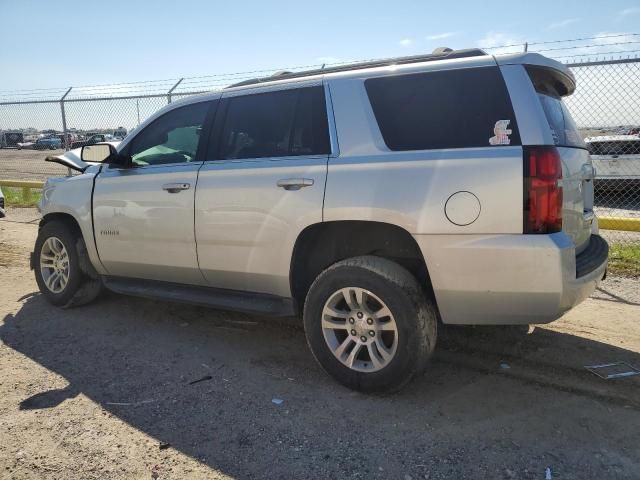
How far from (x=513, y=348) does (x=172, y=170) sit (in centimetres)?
298

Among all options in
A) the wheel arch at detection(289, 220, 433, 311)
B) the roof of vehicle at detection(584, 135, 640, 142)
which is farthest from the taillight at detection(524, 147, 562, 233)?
the roof of vehicle at detection(584, 135, 640, 142)

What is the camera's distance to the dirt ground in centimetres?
263

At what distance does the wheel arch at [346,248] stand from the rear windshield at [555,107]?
1069mm

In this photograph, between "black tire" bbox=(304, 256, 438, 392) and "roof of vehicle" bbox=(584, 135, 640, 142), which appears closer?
"black tire" bbox=(304, 256, 438, 392)

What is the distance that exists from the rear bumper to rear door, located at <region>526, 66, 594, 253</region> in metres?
0.23

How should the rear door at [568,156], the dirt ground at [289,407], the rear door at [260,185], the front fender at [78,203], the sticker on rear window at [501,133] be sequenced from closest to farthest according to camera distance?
the dirt ground at [289,407] < the sticker on rear window at [501,133] < the rear door at [568,156] < the rear door at [260,185] < the front fender at [78,203]

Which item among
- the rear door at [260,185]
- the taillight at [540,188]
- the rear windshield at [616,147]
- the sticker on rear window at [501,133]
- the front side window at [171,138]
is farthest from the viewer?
the rear windshield at [616,147]

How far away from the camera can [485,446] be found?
2.74 meters

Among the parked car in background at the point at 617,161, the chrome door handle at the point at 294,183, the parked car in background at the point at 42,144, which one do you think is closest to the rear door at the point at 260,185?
the chrome door handle at the point at 294,183

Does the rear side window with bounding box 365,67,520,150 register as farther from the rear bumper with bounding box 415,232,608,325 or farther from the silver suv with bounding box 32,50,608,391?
the rear bumper with bounding box 415,232,608,325

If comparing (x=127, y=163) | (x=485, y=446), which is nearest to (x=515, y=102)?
(x=485, y=446)

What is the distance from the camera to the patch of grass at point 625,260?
5.95 meters

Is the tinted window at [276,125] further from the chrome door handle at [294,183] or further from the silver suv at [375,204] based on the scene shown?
the chrome door handle at [294,183]

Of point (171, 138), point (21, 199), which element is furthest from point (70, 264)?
point (21, 199)
